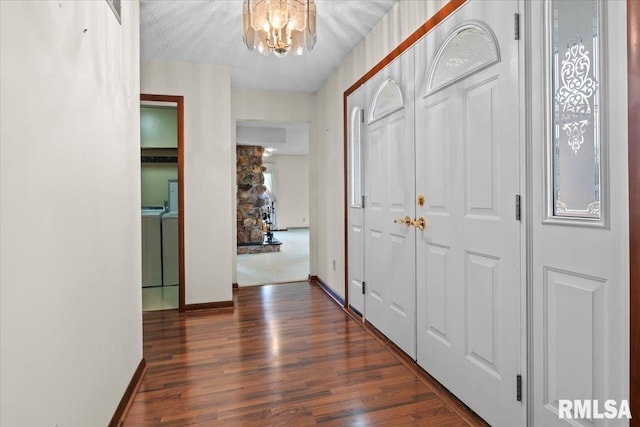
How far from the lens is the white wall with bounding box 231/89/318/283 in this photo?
14.9 ft

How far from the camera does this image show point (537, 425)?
147 cm

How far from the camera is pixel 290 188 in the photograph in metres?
12.0

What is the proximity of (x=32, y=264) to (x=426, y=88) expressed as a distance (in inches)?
84.8

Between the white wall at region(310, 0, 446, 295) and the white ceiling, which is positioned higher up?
the white ceiling

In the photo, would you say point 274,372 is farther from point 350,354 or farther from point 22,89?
point 22,89

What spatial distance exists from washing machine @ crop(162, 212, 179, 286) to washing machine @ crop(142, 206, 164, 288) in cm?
5

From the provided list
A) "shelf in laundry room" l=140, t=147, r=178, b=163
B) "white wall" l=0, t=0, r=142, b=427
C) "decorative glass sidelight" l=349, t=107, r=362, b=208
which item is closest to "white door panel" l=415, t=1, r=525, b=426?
"decorative glass sidelight" l=349, t=107, r=362, b=208

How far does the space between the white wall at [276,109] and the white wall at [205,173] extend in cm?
70

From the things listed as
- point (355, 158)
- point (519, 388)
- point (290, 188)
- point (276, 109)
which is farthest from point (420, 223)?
point (290, 188)

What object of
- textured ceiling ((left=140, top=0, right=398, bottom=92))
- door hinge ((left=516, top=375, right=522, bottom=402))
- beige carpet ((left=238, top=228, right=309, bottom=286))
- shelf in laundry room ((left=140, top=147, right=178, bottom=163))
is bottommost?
beige carpet ((left=238, top=228, right=309, bottom=286))

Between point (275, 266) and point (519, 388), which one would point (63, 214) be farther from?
point (275, 266)
